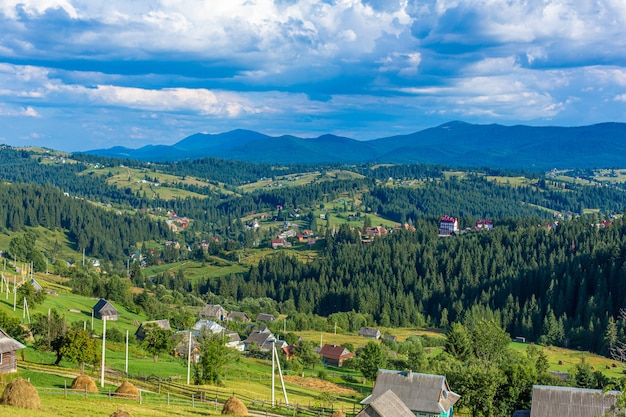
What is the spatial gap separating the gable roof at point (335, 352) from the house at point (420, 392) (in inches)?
1776

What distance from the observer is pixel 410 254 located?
18712 cm

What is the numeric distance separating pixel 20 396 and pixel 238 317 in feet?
326

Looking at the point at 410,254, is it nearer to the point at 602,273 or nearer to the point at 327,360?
the point at 602,273

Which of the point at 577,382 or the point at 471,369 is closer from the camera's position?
the point at 471,369

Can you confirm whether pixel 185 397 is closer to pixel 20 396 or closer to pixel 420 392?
pixel 20 396

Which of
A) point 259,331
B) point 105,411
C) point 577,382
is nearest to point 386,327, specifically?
point 259,331

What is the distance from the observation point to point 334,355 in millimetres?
101062

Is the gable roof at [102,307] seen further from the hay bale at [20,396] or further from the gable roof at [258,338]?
the hay bale at [20,396]

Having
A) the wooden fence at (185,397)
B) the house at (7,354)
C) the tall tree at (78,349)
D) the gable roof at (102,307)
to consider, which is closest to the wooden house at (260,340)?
the gable roof at (102,307)

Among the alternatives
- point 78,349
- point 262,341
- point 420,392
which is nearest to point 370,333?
point 262,341

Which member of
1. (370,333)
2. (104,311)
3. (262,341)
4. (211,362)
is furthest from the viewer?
(370,333)

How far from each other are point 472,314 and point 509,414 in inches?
3153

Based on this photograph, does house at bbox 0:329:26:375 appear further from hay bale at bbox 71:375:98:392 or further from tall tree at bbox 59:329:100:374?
hay bale at bbox 71:375:98:392

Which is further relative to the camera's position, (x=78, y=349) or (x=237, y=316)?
(x=237, y=316)
